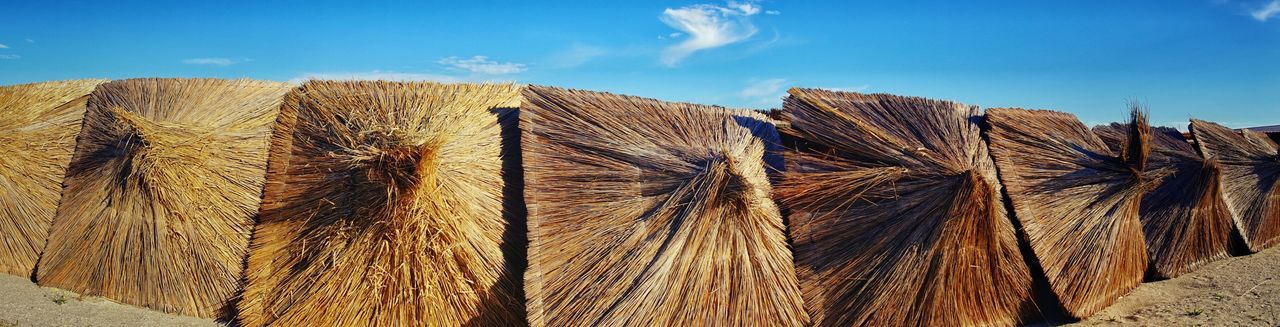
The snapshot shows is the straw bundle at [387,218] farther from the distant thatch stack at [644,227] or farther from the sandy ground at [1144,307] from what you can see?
the sandy ground at [1144,307]

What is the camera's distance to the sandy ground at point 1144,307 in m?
4.39

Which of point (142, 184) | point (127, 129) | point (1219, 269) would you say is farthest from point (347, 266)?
point (1219, 269)

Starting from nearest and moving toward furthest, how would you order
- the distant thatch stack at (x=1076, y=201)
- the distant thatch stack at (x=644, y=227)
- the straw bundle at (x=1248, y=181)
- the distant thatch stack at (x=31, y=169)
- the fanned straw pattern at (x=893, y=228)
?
the distant thatch stack at (x=644, y=227), the fanned straw pattern at (x=893, y=228), the distant thatch stack at (x=1076, y=201), the distant thatch stack at (x=31, y=169), the straw bundle at (x=1248, y=181)

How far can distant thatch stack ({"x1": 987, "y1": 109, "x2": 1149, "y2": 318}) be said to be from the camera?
476cm

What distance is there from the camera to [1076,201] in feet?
16.4

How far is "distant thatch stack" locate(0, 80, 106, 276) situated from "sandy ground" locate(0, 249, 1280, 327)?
0.23 meters

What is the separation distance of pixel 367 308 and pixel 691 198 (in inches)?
76.4

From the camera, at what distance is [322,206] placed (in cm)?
421

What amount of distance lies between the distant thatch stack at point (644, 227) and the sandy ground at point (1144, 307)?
7.43 feet

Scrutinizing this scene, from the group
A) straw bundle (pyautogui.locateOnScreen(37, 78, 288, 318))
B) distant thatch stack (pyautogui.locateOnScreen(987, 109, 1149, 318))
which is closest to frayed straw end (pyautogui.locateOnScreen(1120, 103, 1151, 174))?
distant thatch stack (pyautogui.locateOnScreen(987, 109, 1149, 318))

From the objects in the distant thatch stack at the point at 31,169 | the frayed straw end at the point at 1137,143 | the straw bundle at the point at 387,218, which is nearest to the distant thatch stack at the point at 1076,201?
the frayed straw end at the point at 1137,143

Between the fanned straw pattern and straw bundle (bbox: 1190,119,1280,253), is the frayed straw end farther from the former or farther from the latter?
straw bundle (bbox: 1190,119,1280,253)

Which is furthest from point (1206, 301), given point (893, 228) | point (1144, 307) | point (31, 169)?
point (31, 169)

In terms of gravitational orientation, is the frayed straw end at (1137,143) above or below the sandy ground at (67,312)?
above
